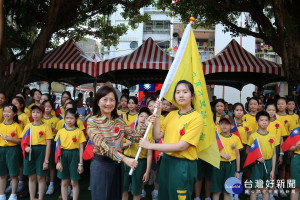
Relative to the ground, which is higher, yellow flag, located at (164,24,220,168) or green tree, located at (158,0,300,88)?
green tree, located at (158,0,300,88)

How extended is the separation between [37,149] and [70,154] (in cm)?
58

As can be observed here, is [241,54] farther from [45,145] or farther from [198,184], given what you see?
Answer: [45,145]

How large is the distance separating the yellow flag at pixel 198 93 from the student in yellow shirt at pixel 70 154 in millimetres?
2015

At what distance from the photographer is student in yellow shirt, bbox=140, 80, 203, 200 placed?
8.73ft

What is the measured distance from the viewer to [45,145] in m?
4.59

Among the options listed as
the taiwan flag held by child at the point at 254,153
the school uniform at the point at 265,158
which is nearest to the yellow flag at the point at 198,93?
the taiwan flag held by child at the point at 254,153

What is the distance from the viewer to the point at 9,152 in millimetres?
4641

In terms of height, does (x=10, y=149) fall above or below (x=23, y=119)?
below

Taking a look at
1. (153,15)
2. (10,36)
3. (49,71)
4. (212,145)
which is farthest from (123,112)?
(153,15)

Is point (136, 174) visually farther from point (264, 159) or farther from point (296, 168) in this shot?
point (296, 168)

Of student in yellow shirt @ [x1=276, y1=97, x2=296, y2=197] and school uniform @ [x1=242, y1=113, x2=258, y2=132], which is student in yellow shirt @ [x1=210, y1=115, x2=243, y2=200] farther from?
student in yellow shirt @ [x1=276, y1=97, x2=296, y2=197]

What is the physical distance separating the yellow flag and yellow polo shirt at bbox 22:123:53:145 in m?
2.45

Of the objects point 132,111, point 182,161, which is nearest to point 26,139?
point 132,111

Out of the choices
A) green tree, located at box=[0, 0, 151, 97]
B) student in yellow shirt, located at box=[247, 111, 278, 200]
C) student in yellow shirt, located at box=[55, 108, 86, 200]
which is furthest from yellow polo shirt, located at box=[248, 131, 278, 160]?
green tree, located at box=[0, 0, 151, 97]
